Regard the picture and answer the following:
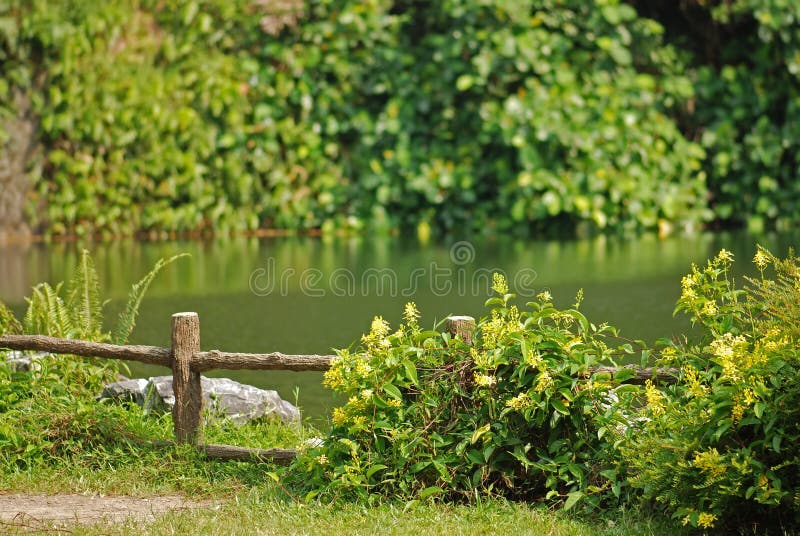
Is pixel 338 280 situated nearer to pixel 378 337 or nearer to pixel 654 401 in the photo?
pixel 378 337

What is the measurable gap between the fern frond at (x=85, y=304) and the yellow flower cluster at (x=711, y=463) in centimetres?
332

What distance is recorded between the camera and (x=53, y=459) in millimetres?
4602

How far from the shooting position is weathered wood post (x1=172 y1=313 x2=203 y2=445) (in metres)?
4.59

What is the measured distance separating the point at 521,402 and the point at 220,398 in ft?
5.75

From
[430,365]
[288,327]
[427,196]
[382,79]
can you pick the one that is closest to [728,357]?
[430,365]

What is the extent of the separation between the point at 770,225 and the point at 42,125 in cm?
981

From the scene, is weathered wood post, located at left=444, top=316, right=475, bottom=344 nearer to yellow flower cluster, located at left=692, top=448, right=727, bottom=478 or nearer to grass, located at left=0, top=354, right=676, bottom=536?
grass, located at left=0, top=354, right=676, bottom=536

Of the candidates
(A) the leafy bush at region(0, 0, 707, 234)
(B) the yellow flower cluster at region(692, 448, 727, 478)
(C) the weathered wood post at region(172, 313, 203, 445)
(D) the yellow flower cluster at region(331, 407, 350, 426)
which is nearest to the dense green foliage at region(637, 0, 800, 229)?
(A) the leafy bush at region(0, 0, 707, 234)

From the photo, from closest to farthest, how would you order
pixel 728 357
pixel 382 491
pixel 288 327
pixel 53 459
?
pixel 728 357 → pixel 382 491 → pixel 53 459 → pixel 288 327

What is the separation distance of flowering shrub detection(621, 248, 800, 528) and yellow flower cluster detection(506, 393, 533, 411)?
388 mm

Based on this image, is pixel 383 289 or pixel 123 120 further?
pixel 123 120

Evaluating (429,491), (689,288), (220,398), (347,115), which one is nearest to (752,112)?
(347,115)

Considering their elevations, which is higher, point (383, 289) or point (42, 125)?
point (42, 125)

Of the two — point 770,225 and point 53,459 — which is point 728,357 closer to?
point 53,459
